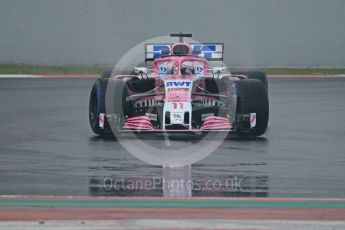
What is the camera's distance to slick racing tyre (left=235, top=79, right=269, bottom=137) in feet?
45.2

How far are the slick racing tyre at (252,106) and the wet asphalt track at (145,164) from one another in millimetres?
220

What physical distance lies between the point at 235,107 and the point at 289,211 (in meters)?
5.90

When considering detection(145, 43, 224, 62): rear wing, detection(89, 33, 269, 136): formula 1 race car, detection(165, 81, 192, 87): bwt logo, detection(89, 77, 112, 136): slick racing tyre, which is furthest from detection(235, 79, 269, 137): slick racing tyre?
detection(145, 43, 224, 62): rear wing

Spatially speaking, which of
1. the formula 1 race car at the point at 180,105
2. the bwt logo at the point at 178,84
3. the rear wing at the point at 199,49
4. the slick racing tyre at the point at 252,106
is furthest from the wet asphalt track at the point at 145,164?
the rear wing at the point at 199,49

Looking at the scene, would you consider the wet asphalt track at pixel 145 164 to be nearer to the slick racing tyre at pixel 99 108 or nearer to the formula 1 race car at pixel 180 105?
the slick racing tyre at pixel 99 108

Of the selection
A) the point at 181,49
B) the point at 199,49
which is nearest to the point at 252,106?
the point at 181,49

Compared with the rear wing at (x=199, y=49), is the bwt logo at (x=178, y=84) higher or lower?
lower

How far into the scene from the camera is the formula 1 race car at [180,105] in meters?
13.4

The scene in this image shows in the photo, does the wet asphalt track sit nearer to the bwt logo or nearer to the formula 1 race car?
the formula 1 race car

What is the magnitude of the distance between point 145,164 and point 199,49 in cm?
650

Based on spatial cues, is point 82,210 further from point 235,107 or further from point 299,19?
point 299,19

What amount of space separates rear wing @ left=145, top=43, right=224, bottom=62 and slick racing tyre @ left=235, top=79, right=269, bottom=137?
3.04 metres

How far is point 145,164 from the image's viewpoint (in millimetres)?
11008

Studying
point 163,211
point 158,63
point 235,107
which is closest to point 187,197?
point 163,211
